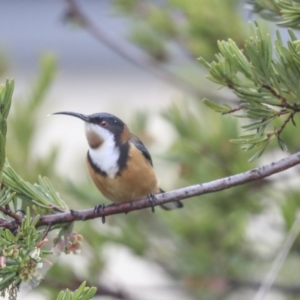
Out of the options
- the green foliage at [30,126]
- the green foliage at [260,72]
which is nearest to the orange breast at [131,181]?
the green foliage at [30,126]

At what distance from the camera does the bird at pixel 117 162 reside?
1236 millimetres

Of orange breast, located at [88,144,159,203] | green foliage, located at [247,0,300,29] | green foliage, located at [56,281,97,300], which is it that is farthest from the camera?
orange breast, located at [88,144,159,203]

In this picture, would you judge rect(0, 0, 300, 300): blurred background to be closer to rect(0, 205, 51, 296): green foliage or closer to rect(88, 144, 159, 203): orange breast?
rect(88, 144, 159, 203): orange breast

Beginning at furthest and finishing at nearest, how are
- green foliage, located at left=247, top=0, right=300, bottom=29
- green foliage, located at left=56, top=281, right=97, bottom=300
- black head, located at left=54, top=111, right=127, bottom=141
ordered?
black head, located at left=54, top=111, right=127, bottom=141, green foliage, located at left=247, top=0, right=300, bottom=29, green foliage, located at left=56, top=281, right=97, bottom=300

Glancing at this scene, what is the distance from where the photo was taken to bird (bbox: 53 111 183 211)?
48.7 inches

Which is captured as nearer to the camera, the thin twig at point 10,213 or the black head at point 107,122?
the thin twig at point 10,213

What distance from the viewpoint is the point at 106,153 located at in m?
1.29

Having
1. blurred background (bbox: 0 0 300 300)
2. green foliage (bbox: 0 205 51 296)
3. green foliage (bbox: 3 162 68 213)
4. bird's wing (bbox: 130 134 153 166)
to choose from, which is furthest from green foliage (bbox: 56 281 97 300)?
bird's wing (bbox: 130 134 153 166)

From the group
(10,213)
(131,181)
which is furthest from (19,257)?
(131,181)

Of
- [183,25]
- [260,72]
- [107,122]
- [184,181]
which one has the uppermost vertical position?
[260,72]

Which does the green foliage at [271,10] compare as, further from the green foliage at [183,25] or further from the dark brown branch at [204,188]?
the green foliage at [183,25]

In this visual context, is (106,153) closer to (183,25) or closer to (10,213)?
(183,25)

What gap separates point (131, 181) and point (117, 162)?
0.16 feet

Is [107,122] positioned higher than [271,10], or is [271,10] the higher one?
[271,10]
